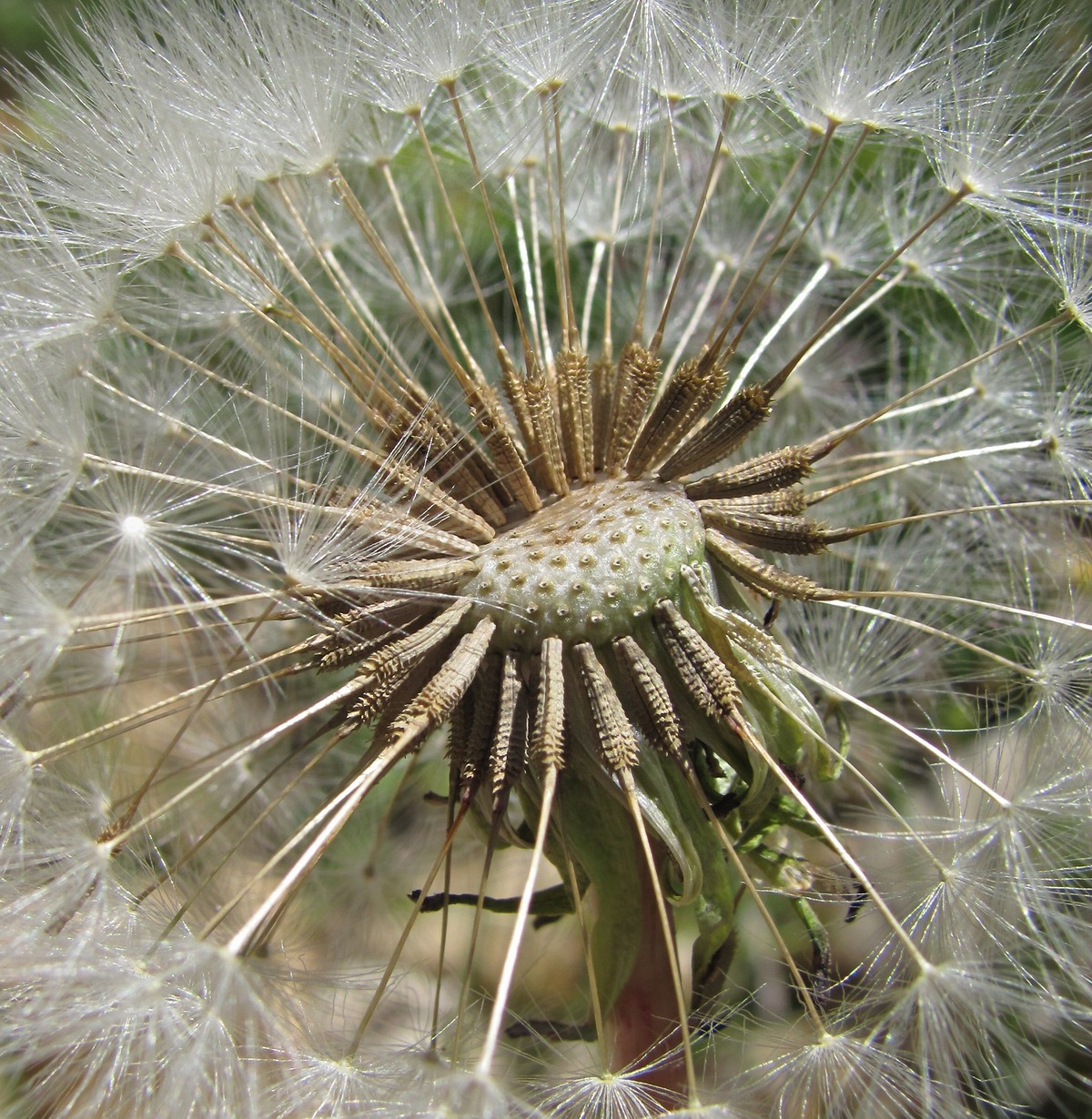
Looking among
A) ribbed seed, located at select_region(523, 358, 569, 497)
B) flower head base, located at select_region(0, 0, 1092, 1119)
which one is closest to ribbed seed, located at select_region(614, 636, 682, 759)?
flower head base, located at select_region(0, 0, 1092, 1119)

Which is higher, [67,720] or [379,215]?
[379,215]

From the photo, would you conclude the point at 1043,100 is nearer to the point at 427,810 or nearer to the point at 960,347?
the point at 960,347

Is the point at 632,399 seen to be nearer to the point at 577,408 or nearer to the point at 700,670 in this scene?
the point at 577,408

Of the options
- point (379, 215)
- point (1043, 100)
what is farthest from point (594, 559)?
point (379, 215)

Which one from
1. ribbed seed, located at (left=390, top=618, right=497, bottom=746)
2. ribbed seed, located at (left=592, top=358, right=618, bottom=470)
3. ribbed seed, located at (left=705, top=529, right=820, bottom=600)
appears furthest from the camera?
ribbed seed, located at (left=592, top=358, right=618, bottom=470)

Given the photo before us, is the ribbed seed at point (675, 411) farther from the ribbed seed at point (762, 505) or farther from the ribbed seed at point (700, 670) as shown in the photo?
the ribbed seed at point (700, 670)

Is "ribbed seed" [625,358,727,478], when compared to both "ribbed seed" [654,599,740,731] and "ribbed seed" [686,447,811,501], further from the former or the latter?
"ribbed seed" [654,599,740,731]

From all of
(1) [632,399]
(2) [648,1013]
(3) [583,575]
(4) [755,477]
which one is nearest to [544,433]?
(1) [632,399]
